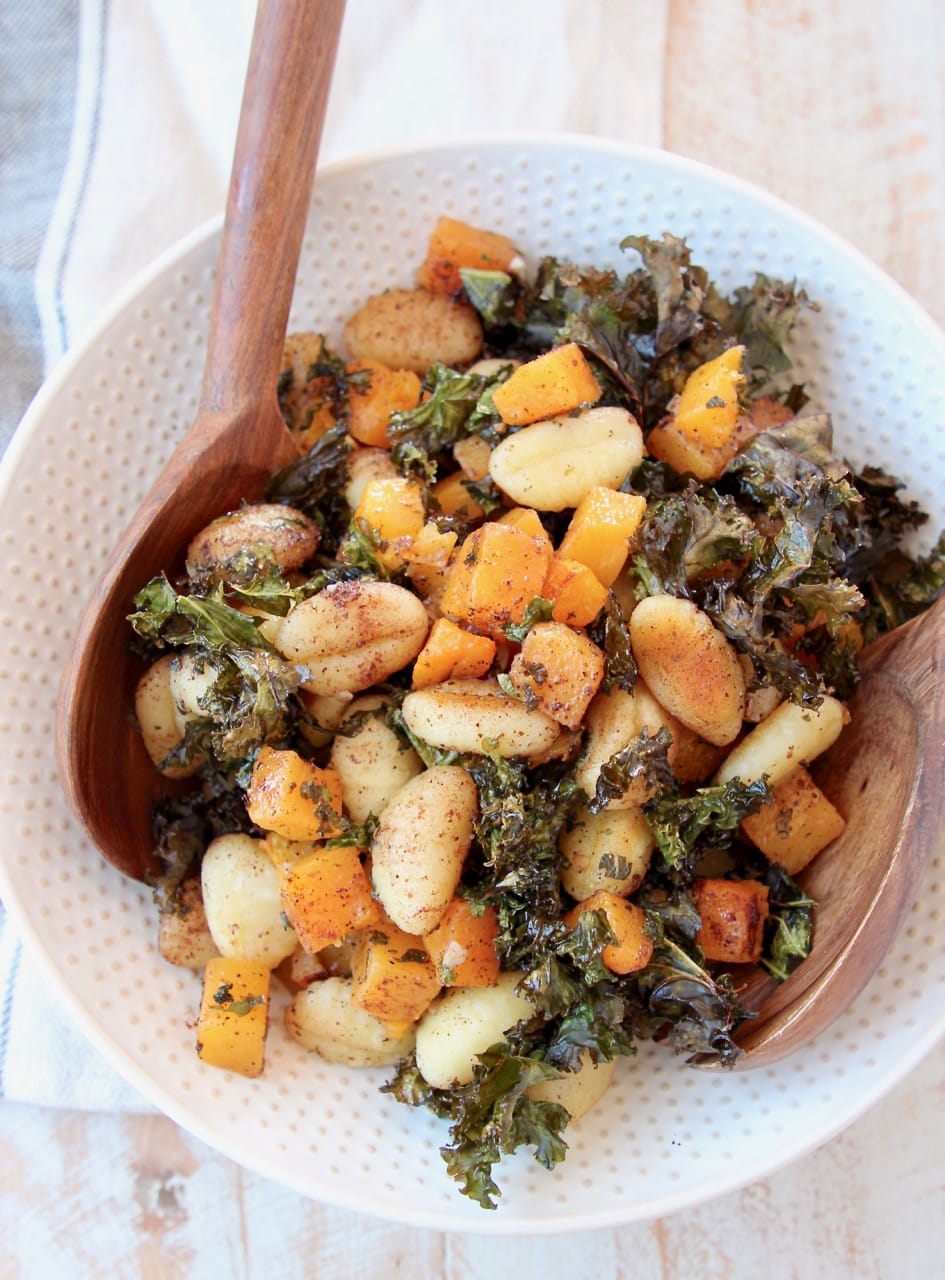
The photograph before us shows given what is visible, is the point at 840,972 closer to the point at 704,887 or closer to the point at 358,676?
the point at 704,887

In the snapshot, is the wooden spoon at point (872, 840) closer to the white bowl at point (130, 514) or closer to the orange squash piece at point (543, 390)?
the white bowl at point (130, 514)

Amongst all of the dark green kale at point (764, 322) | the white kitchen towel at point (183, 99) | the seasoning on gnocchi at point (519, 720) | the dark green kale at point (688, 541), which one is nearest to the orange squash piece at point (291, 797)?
the seasoning on gnocchi at point (519, 720)

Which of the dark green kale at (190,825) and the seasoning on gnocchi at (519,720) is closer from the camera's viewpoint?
the seasoning on gnocchi at (519,720)

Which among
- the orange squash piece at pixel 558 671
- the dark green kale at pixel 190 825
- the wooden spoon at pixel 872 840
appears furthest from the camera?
the dark green kale at pixel 190 825

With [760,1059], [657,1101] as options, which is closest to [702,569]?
[760,1059]

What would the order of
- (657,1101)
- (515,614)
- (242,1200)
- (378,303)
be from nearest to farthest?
1. (515,614)
2. (657,1101)
3. (378,303)
4. (242,1200)

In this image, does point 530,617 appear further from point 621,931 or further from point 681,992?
point 681,992

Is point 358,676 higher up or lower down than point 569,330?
lower down
